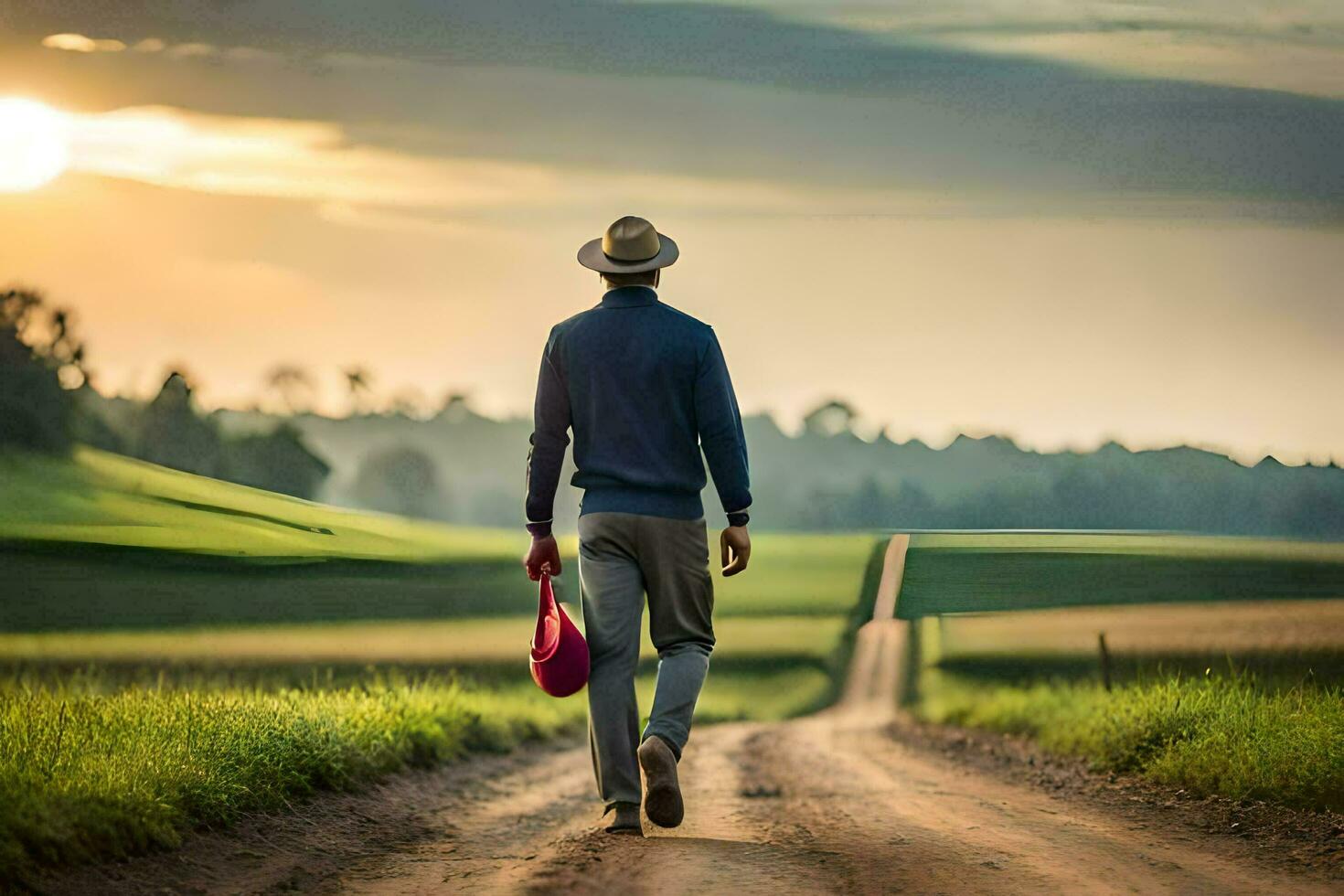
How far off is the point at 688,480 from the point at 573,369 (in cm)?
64

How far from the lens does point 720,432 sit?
18.9 ft

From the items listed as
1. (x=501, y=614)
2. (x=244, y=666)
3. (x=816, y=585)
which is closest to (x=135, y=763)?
(x=244, y=666)

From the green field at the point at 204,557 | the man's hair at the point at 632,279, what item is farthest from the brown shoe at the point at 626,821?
the green field at the point at 204,557

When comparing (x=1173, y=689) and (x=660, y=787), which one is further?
(x=1173, y=689)

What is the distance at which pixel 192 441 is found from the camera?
422 inches

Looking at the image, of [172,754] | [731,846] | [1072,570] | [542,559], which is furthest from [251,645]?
[1072,570]

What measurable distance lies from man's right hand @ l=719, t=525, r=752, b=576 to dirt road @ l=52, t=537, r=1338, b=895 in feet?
3.43

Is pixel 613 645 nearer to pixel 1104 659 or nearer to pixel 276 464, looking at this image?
pixel 1104 659

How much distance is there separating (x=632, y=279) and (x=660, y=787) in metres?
2.04

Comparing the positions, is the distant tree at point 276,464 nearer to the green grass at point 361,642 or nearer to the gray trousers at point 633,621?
the green grass at point 361,642

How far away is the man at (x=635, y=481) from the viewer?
573 centimetres

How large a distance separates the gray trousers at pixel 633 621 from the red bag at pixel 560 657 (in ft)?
0.46

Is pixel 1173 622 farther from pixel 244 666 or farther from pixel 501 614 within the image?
pixel 244 666

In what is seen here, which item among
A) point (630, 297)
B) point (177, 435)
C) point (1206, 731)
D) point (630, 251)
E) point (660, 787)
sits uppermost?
point (630, 251)
